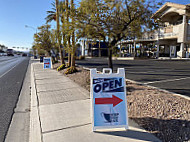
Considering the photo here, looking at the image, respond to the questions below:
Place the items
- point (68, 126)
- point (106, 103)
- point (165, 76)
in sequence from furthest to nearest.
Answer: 1. point (165, 76)
2. point (68, 126)
3. point (106, 103)

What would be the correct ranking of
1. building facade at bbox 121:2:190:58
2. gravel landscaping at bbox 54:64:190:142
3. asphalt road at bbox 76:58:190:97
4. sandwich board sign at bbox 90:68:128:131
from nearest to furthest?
gravel landscaping at bbox 54:64:190:142 → sandwich board sign at bbox 90:68:128:131 → asphalt road at bbox 76:58:190:97 → building facade at bbox 121:2:190:58

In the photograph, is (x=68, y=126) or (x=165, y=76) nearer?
(x=68, y=126)

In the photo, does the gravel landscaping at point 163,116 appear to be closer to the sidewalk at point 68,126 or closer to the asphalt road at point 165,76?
the sidewalk at point 68,126

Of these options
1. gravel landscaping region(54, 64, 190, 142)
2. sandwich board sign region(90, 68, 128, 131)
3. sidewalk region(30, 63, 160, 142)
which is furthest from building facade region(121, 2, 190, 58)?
sandwich board sign region(90, 68, 128, 131)

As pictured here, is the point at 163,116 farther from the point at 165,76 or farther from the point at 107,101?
the point at 165,76

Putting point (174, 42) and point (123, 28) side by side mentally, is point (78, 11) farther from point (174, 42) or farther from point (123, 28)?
point (174, 42)

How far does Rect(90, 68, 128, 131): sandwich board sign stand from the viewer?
9.63 feet

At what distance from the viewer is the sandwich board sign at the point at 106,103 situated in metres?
2.94

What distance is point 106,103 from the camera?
2953 millimetres

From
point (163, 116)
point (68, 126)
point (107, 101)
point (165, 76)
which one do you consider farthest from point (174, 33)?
point (68, 126)

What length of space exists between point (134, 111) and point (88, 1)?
4.12 metres

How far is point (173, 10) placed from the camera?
23.1 m

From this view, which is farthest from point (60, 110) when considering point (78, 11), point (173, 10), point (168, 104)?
point (173, 10)

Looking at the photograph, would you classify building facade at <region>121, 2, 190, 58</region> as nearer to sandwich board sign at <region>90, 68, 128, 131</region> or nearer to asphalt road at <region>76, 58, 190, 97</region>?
asphalt road at <region>76, 58, 190, 97</region>
